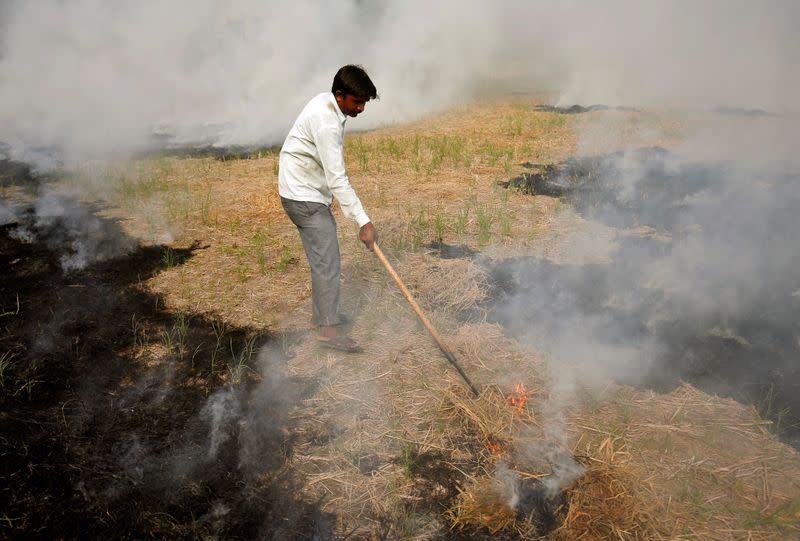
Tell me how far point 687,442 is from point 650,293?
1.89 meters

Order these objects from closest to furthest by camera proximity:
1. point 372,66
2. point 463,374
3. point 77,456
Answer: point 77,456 → point 463,374 → point 372,66

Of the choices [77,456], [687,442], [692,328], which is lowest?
[687,442]

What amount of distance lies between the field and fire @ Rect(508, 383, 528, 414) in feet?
0.05

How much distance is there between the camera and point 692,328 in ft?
13.0

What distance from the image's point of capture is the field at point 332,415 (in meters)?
2.49

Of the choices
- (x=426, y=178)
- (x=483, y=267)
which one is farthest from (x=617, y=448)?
(x=426, y=178)

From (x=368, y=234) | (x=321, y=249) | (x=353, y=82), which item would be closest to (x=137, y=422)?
(x=321, y=249)

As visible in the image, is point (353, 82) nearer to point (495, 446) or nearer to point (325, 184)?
point (325, 184)

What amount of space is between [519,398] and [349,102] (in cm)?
229

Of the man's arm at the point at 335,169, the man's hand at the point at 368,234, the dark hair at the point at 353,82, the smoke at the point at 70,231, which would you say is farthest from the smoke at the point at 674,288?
the smoke at the point at 70,231

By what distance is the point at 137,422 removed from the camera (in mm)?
3109

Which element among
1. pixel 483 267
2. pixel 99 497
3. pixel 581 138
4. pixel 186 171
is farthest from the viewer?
pixel 581 138

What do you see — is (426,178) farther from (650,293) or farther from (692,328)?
(692,328)

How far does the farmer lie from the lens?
3.21 meters
